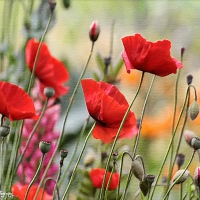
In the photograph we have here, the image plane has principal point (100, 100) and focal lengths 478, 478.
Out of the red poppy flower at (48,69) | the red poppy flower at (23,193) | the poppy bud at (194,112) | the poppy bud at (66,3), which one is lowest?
the red poppy flower at (23,193)

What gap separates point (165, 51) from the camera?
1.78 feet

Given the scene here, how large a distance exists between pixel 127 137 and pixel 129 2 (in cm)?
23

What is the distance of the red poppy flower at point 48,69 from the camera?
684 millimetres

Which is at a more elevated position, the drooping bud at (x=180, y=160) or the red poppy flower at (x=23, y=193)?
the drooping bud at (x=180, y=160)

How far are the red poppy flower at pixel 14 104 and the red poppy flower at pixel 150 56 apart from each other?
13 centimetres

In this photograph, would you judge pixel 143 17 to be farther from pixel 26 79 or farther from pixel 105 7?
pixel 26 79

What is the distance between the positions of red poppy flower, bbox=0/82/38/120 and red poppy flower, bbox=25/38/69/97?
9 cm

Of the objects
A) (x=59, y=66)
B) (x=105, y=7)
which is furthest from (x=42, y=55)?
(x=105, y=7)

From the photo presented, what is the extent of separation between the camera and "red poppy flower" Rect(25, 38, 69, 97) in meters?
0.68

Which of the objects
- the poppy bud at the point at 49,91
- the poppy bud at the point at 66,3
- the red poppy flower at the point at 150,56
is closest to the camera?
the red poppy flower at the point at 150,56

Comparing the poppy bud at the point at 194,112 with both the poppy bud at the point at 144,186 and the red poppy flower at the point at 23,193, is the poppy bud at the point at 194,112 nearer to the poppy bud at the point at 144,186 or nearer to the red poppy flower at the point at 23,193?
the poppy bud at the point at 144,186

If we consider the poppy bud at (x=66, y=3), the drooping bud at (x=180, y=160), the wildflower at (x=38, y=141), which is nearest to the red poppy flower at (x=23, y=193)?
the wildflower at (x=38, y=141)

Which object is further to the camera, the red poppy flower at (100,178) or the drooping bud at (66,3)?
the drooping bud at (66,3)

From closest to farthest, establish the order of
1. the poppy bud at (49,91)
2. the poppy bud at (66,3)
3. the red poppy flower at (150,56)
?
the red poppy flower at (150,56) < the poppy bud at (49,91) < the poppy bud at (66,3)
